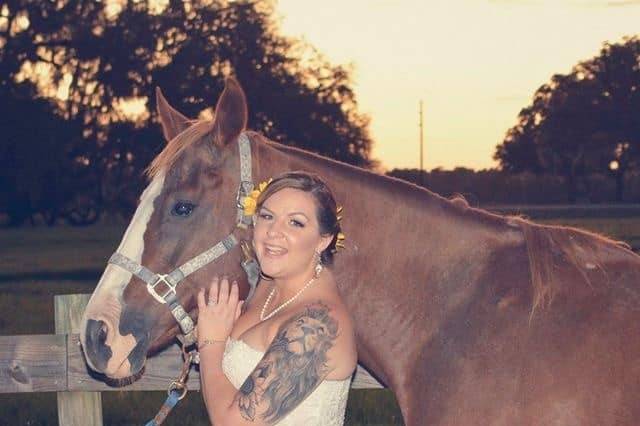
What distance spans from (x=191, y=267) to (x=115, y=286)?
294mm

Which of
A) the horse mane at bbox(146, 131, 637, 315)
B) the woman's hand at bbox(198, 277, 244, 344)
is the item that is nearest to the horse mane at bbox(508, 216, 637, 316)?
the horse mane at bbox(146, 131, 637, 315)

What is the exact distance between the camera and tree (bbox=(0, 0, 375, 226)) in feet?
95.1

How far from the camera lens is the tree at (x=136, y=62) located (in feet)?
95.1

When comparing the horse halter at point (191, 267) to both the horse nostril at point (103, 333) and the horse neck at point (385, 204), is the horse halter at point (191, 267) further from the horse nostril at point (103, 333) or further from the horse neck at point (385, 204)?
the horse nostril at point (103, 333)

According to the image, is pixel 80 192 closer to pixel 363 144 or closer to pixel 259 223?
pixel 363 144

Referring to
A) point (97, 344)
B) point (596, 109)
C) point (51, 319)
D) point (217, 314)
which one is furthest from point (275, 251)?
point (596, 109)

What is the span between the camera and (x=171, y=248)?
367cm

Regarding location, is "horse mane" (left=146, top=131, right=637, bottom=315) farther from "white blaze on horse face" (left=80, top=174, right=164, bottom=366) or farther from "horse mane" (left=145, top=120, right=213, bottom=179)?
"white blaze on horse face" (left=80, top=174, right=164, bottom=366)

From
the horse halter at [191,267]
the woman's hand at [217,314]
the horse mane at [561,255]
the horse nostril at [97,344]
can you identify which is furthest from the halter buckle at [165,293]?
the horse mane at [561,255]

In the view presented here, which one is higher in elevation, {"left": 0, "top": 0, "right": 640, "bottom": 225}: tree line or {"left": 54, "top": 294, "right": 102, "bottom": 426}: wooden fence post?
{"left": 0, "top": 0, "right": 640, "bottom": 225}: tree line

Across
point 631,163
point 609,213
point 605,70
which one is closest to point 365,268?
point 609,213

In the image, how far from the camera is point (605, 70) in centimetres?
5094

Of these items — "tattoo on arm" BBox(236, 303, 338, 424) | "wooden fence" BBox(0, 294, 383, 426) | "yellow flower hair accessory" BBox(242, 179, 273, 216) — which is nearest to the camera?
"tattoo on arm" BBox(236, 303, 338, 424)

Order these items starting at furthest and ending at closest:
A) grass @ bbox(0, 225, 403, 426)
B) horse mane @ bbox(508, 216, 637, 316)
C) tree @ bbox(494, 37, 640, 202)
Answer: tree @ bbox(494, 37, 640, 202) < grass @ bbox(0, 225, 403, 426) < horse mane @ bbox(508, 216, 637, 316)
